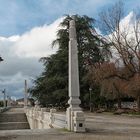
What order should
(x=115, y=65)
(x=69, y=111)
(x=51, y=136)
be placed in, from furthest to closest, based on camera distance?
(x=115, y=65), (x=69, y=111), (x=51, y=136)

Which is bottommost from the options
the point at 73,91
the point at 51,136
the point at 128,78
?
the point at 51,136

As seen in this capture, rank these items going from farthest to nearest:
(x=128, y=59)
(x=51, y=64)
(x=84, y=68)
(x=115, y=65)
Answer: (x=51, y=64) < (x=84, y=68) < (x=115, y=65) < (x=128, y=59)

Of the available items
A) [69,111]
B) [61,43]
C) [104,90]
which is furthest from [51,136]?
[61,43]

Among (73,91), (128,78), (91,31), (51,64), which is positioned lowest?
(73,91)

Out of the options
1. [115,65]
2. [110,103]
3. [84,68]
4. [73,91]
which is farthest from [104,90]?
[73,91]

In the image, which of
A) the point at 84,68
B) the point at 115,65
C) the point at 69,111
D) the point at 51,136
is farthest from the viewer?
the point at 84,68

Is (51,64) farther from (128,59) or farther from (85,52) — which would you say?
(128,59)

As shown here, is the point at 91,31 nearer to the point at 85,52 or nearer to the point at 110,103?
the point at 85,52

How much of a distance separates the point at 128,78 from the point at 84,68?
59.6 feet

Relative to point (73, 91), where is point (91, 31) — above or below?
above

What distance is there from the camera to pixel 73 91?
20844mm

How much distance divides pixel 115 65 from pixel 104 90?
16.2 ft

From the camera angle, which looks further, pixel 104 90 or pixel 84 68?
pixel 84 68

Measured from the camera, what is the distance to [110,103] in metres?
83.8
